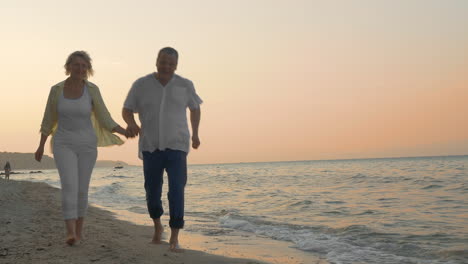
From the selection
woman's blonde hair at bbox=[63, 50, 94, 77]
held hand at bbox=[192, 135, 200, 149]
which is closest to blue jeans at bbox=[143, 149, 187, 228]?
held hand at bbox=[192, 135, 200, 149]

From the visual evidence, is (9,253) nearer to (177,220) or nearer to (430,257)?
(177,220)

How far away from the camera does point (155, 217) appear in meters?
4.33

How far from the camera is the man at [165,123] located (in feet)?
12.9

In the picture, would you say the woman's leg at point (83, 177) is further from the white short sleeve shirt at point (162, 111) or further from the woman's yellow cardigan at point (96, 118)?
the white short sleeve shirt at point (162, 111)

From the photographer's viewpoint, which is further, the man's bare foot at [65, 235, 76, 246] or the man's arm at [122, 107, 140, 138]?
the man's arm at [122, 107, 140, 138]

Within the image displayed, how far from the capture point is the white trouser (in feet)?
12.6

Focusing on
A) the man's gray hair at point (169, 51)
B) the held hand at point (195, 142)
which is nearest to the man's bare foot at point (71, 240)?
the held hand at point (195, 142)

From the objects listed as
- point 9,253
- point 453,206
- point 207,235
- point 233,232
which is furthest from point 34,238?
point 453,206

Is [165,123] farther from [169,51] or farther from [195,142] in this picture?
[169,51]

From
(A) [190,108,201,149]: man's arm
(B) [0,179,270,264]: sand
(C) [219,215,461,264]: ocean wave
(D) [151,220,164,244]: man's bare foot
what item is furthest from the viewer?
(C) [219,215,461,264]: ocean wave

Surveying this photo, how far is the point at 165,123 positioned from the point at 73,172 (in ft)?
3.21

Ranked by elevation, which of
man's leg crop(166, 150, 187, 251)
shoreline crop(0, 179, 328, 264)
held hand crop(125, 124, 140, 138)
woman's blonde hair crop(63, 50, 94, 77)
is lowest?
shoreline crop(0, 179, 328, 264)

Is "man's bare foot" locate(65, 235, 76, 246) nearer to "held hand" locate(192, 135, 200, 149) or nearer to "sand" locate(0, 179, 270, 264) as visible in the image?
"sand" locate(0, 179, 270, 264)

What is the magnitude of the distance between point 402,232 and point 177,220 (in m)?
4.35
